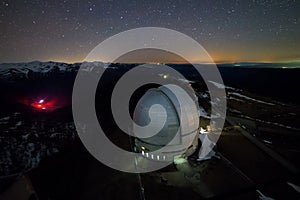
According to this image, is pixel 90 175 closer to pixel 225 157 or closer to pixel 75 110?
pixel 225 157

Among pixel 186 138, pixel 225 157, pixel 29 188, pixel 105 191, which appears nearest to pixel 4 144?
pixel 29 188

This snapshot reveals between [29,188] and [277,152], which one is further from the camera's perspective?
[277,152]

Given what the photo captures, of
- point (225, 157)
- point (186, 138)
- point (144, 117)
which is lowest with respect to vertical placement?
point (225, 157)

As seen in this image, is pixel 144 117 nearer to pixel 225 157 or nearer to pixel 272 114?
pixel 225 157

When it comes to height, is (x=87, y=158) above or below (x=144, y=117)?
below

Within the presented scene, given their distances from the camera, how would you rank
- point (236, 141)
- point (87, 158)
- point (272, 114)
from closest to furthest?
1. point (87, 158)
2. point (236, 141)
3. point (272, 114)

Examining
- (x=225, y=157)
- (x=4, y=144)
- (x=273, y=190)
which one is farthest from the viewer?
(x=4, y=144)
